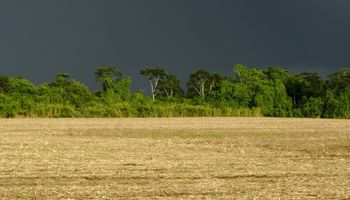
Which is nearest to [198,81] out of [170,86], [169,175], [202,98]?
[170,86]

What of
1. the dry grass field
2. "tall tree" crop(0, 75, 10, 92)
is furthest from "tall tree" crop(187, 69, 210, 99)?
the dry grass field

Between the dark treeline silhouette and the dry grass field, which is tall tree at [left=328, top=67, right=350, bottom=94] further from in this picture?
the dry grass field

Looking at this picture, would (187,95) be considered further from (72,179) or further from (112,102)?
(72,179)

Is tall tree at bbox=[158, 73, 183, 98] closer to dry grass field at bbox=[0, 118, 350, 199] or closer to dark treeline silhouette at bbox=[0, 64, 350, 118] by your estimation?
dark treeline silhouette at bbox=[0, 64, 350, 118]

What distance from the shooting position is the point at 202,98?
9088cm

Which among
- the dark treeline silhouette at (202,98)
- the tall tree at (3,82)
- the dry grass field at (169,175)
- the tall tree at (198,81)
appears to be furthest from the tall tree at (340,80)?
the dry grass field at (169,175)

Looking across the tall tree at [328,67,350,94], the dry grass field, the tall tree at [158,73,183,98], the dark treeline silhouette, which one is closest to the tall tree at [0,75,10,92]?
the dark treeline silhouette

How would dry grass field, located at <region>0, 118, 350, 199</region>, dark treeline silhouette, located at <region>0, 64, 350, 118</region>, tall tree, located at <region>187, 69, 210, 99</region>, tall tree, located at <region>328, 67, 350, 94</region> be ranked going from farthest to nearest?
tall tree, located at <region>187, 69, 210, 99</region>, tall tree, located at <region>328, 67, 350, 94</region>, dark treeline silhouette, located at <region>0, 64, 350, 118</region>, dry grass field, located at <region>0, 118, 350, 199</region>

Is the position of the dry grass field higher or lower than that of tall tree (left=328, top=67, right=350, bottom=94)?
lower

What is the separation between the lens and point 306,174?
15.1 m

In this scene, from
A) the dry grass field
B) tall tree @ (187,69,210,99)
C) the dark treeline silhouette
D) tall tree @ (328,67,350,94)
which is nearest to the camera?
the dry grass field

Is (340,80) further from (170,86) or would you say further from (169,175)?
(169,175)

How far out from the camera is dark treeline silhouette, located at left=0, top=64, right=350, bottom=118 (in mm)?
78875

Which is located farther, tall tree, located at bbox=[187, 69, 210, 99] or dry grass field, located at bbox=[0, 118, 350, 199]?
tall tree, located at bbox=[187, 69, 210, 99]
